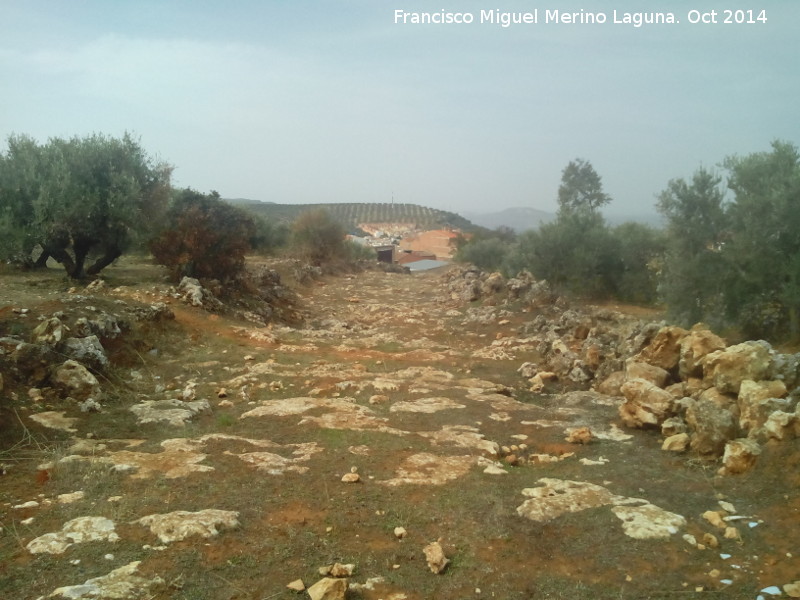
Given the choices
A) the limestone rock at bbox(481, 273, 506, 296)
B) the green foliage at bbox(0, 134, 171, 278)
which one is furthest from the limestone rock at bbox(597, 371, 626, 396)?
the limestone rock at bbox(481, 273, 506, 296)

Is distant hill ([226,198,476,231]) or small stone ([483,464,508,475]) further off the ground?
distant hill ([226,198,476,231])

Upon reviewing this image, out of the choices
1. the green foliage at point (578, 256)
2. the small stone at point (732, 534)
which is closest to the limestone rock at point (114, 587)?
the small stone at point (732, 534)

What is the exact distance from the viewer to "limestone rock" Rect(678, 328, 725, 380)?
823 centimetres

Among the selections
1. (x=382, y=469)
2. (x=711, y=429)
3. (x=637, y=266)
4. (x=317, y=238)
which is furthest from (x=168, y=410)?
(x=317, y=238)

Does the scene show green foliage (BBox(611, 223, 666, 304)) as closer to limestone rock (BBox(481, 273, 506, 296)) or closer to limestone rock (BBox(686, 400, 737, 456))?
limestone rock (BBox(481, 273, 506, 296))

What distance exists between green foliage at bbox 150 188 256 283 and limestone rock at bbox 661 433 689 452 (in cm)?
1584

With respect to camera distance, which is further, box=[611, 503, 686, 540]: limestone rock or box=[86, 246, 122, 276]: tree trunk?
box=[86, 246, 122, 276]: tree trunk

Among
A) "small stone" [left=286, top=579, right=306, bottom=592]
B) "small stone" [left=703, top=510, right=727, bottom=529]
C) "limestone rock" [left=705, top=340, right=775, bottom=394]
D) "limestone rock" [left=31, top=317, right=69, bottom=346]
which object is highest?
"limestone rock" [left=31, top=317, right=69, bottom=346]

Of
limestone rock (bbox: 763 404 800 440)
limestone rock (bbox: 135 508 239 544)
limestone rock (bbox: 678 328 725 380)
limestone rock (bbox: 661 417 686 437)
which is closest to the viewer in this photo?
limestone rock (bbox: 135 508 239 544)

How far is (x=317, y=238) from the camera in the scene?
39469 mm

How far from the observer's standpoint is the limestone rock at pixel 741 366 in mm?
6961

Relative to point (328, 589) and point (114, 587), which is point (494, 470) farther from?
point (114, 587)

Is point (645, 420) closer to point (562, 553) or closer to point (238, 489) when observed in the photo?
point (562, 553)

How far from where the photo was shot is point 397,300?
27344 millimetres
